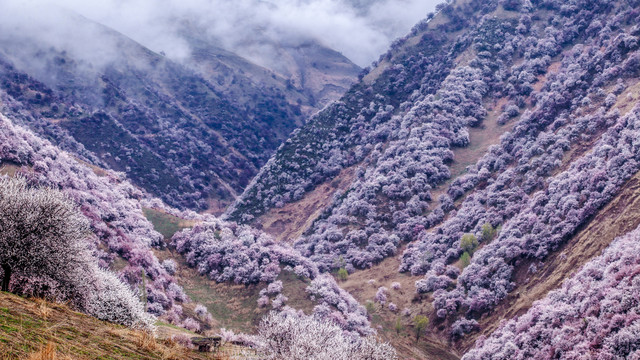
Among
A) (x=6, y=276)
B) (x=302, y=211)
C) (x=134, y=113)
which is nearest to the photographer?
(x=6, y=276)

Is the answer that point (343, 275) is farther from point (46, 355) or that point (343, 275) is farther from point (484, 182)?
point (46, 355)

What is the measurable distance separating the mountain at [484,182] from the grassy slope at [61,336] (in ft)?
113

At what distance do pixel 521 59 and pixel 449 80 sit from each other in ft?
60.4

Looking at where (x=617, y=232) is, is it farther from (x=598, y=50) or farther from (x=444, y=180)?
(x=598, y=50)

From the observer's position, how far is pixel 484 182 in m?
85.6

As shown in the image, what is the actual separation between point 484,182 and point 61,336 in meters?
79.3

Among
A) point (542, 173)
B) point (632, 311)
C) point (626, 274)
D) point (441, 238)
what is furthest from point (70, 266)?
point (542, 173)

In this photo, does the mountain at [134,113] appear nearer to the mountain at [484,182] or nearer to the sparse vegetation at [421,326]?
the mountain at [484,182]

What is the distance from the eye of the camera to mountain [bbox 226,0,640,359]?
2078 inches

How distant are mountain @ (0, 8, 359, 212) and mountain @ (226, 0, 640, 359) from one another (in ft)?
111

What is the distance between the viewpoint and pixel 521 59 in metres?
115

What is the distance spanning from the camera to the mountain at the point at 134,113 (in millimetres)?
135000

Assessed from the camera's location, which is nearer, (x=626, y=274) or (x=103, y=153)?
(x=626, y=274)

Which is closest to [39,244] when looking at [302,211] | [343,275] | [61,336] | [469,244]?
[61,336]
